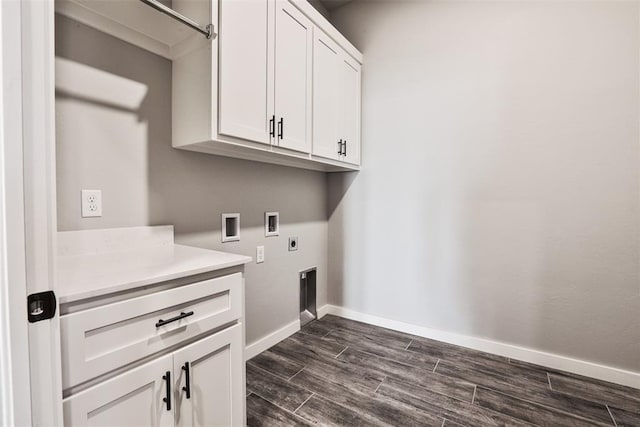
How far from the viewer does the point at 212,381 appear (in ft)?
3.74

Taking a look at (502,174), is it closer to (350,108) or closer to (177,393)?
(350,108)

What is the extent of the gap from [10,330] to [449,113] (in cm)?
256

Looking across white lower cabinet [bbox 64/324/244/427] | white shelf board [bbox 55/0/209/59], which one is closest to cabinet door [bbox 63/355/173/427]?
white lower cabinet [bbox 64/324/244/427]

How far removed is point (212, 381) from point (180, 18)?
4.83 feet

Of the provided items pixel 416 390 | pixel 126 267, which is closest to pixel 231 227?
pixel 126 267

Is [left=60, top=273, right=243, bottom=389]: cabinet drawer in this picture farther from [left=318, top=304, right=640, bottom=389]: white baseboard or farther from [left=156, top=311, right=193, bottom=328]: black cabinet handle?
[left=318, top=304, right=640, bottom=389]: white baseboard

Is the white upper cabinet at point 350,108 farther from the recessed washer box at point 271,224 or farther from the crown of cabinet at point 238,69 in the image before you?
the recessed washer box at point 271,224

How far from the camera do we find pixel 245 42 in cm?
153

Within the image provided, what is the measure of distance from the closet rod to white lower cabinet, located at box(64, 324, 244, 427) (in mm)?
1297

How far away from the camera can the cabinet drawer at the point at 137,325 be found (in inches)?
30.6

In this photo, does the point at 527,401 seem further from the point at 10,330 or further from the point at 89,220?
the point at 89,220

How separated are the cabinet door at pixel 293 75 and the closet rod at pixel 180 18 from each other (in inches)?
18.0

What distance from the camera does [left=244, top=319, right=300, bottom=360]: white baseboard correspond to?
2.08m

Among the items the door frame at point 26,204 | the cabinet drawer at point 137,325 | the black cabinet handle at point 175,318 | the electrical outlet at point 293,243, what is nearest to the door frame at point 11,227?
the door frame at point 26,204
